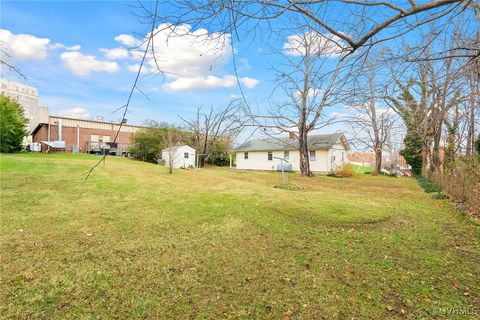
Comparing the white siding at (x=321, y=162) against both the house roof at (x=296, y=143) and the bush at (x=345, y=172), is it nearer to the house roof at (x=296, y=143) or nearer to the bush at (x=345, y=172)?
the house roof at (x=296, y=143)

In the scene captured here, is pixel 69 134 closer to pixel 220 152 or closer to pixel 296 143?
pixel 220 152

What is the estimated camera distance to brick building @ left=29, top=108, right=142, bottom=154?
30.0m

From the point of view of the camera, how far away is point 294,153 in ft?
82.1

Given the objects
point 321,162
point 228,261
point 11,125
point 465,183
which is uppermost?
point 11,125

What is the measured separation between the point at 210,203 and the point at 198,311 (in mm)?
4710

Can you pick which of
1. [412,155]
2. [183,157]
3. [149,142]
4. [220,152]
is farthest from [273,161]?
[149,142]

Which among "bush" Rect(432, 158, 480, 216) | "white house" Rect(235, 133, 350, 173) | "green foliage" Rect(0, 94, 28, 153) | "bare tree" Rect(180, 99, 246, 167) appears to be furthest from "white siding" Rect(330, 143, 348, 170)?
"green foliage" Rect(0, 94, 28, 153)

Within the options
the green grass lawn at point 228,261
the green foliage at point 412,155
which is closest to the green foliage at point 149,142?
the green grass lawn at point 228,261

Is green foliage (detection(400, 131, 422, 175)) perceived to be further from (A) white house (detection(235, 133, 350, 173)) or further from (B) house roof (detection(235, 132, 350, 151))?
(B) house roof (detection(235, 132, 350, 151))

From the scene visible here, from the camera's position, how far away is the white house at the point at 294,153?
2273 cm

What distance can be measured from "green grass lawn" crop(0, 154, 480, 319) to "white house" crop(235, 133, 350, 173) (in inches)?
586

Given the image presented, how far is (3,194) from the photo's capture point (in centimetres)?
682

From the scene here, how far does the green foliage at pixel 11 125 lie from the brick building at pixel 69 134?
22.8 ft

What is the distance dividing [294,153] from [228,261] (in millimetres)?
22148
